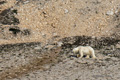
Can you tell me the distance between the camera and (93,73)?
12.7 meters

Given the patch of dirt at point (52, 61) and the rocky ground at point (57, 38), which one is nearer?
the patch of dirt at point (52, 61)

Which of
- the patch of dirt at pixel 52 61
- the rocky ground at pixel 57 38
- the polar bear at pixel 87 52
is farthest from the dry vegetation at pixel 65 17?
the polar bear at pixel 87 52

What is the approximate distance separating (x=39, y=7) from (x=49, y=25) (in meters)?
2.76

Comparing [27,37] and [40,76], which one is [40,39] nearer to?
[27,37]

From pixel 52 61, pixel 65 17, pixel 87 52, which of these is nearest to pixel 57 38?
pixel 65 17

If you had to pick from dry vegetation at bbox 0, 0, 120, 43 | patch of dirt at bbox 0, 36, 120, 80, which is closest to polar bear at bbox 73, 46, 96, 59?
patch of dirt at bbox 0, 36, 120, 80

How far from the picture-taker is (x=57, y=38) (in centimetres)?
2100

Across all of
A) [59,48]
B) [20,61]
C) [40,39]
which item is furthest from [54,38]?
[20,61]

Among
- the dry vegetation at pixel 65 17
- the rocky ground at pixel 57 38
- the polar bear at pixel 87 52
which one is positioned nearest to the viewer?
the rocky ground at pixel 57 38

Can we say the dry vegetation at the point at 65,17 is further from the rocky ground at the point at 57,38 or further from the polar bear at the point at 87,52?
the polar bear at the point at 87,52

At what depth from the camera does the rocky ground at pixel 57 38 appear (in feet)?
43.4

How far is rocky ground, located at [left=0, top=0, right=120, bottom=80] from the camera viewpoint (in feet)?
43.4

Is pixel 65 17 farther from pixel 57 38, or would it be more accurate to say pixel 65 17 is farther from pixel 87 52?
pixel 87 52

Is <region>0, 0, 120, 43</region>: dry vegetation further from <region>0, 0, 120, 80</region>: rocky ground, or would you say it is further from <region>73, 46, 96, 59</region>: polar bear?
<region>73, 46, 96, 59</region>: polar bear
